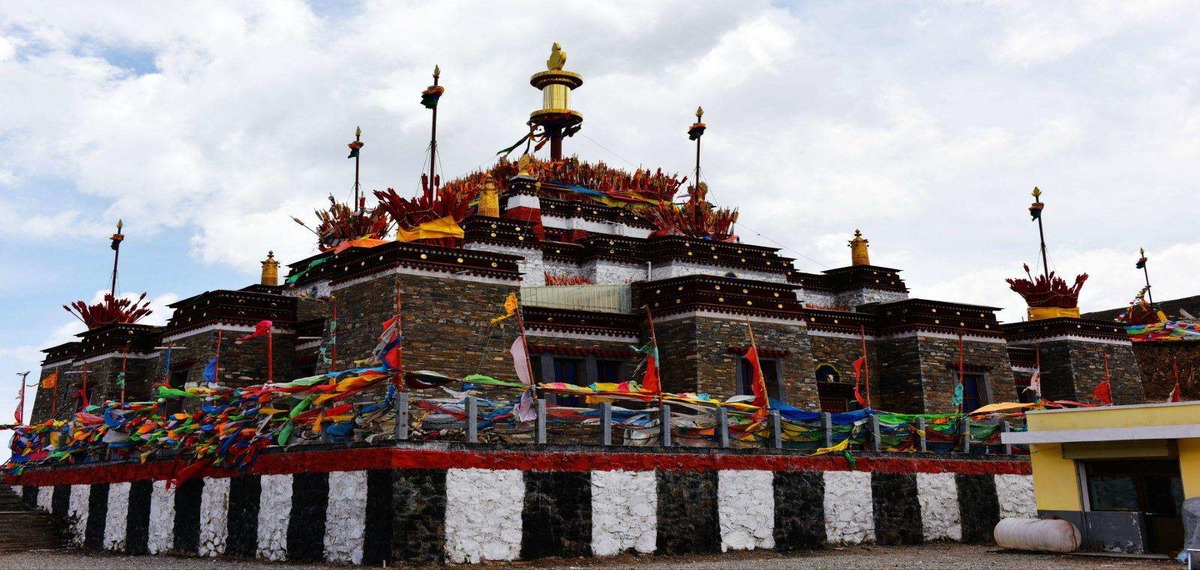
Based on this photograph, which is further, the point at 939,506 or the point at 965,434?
Result: the point at 965,434

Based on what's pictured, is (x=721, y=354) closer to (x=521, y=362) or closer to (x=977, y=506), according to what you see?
(x=977, y=506)

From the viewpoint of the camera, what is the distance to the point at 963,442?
26.6 metres

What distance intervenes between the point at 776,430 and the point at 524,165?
73.6ft

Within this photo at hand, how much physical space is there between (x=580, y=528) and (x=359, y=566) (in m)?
4.13

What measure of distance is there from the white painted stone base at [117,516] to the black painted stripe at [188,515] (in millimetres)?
2679

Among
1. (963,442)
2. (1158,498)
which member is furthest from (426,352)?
(1158,498)

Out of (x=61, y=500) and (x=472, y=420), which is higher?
(x=472, y=420)

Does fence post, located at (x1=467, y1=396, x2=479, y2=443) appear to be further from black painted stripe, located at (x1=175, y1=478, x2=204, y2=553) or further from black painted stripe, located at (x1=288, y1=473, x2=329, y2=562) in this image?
black painted stripe, located at (x1=175, y1=478, x2=204, y2=553)

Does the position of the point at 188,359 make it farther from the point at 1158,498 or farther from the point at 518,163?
the point at 1158,498

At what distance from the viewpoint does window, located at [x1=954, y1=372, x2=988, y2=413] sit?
112 ft

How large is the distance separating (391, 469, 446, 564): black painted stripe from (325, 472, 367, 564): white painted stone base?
15.9 inches

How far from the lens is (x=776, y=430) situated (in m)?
23.2

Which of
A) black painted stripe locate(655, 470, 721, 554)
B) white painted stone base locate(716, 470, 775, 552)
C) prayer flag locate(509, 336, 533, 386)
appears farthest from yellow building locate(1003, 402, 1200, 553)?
prayer flag locate(509, 336, 533, 386)

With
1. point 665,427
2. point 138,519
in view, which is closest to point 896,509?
point 665,427
